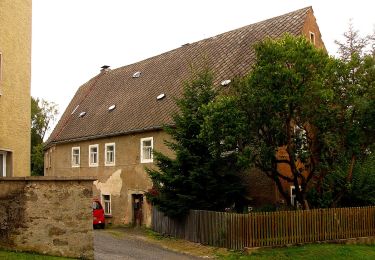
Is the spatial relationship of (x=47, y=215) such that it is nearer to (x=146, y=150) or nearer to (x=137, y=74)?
(x=146, y=150)

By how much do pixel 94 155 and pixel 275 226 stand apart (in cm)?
1579

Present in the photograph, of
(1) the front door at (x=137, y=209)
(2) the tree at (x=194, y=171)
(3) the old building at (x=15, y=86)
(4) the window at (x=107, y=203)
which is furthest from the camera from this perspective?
(4) the window at (x=107, y=203)

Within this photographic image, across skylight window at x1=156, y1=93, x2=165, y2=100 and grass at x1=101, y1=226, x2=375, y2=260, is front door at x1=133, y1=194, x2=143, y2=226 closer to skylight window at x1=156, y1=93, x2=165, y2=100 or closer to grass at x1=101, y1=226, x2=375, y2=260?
skylight window at x1=156, y1=93, x2=165, y2=100

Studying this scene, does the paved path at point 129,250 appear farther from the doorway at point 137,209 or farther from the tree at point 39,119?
the tree at point 39,119

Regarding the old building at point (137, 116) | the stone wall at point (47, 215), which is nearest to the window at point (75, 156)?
the old building at point (137, 116)

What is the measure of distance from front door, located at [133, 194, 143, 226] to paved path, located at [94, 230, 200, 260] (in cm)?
476

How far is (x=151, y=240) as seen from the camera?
70.0 feet

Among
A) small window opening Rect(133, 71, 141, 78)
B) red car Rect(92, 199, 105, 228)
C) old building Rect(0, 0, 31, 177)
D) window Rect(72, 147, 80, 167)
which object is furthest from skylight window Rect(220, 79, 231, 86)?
window Rect(72, 147, 80, 167)

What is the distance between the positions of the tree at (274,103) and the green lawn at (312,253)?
2.39 m

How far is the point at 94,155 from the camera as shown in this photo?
30969 mm

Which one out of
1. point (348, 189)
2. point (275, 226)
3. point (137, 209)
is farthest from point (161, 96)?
point (275, 226)

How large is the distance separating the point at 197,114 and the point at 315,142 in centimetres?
473

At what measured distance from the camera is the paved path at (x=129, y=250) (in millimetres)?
16750

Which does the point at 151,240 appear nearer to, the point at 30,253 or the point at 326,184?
the point at 326,184
